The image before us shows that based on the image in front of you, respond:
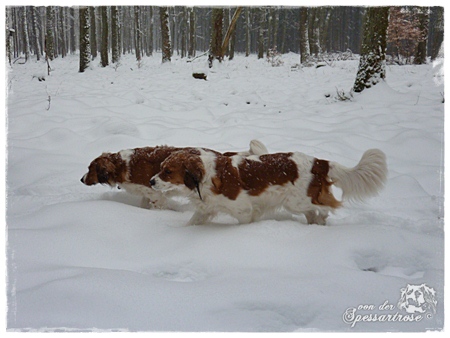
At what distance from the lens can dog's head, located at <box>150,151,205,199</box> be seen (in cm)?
371

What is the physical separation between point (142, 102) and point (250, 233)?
295 inches

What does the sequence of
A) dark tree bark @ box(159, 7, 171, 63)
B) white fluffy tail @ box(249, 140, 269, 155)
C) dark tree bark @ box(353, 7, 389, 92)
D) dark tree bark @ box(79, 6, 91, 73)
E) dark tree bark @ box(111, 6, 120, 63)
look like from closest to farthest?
white fluffy tail @ box(249, 140, 269, 155) < dark tree bark @ box(353, 7, 389, 92) < dark tree bark @ box(79, 6, 91, 73) < dark tree bark @ box(159, 7, 171, 63) < dark tree bark @ box(111, 6, 120, 63)

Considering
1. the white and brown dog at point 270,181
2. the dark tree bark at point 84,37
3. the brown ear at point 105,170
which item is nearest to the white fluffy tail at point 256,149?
the white and brown dog at point 270,181

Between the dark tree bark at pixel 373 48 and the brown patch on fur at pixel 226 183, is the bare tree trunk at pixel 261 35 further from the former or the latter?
the brown patch on fur at pixel 226 183

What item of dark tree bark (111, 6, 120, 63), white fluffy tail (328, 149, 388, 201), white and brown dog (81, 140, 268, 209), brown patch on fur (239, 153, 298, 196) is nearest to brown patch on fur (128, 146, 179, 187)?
white and brown dog (81, 140, 268, 209)

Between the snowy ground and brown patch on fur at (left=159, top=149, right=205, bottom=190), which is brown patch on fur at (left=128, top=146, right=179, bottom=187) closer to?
the snowy ground

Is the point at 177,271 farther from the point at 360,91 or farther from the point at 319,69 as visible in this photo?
the point at 319,69

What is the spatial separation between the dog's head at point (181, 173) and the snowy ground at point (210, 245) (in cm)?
44

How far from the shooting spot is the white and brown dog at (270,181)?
371 centimetres

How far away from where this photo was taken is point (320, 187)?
3.71 metres

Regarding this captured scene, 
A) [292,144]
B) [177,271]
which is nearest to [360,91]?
[292,144]

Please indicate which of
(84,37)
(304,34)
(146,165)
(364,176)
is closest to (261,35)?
(304,34)

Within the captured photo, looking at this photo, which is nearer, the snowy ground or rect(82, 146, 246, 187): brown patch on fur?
the snowy ground

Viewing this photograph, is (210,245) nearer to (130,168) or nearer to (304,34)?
(130,168)
